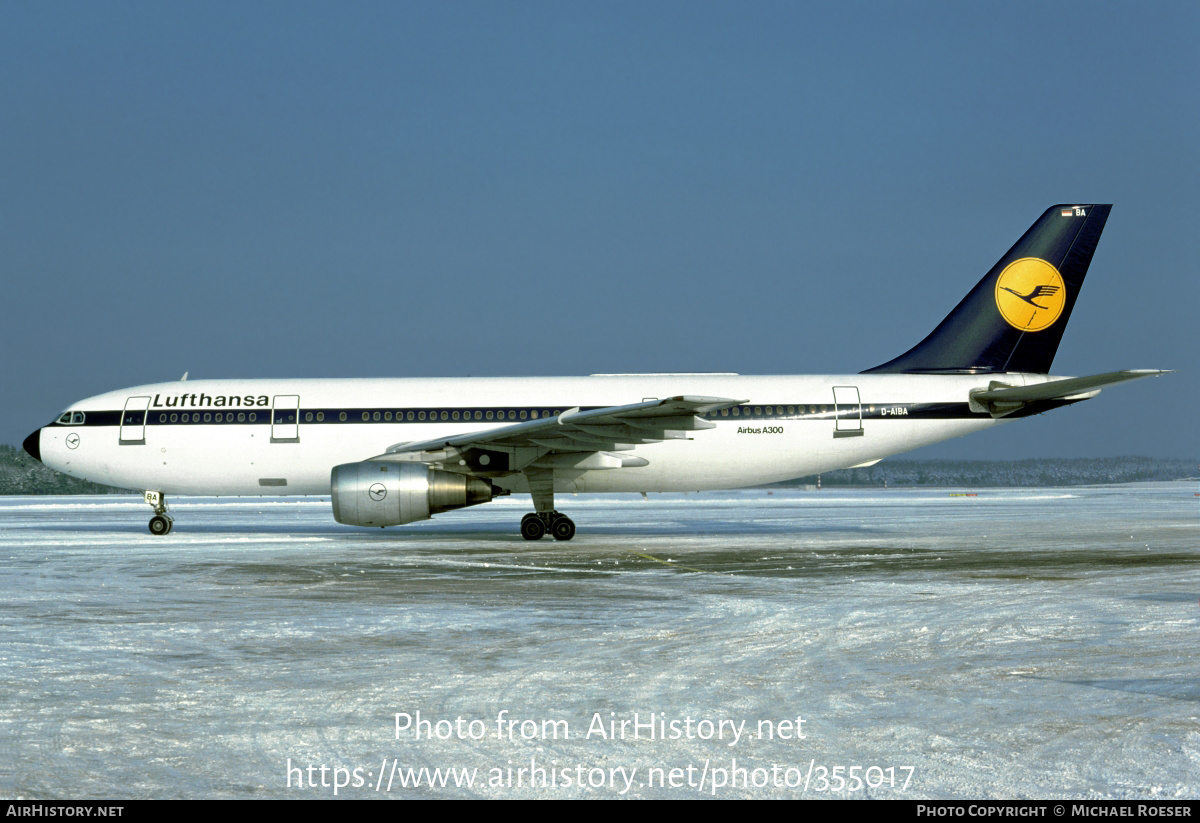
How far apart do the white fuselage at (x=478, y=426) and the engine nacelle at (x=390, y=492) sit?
2.45m

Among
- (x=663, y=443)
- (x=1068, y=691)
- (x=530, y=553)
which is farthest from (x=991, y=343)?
(x=1068, y=691)

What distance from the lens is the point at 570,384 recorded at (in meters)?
21.2

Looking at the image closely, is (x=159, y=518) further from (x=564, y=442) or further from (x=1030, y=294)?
(x=1030, y=294)

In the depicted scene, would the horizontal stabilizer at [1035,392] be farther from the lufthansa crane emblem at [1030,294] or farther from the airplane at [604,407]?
the lufthansa crane emblem at [1030,294]

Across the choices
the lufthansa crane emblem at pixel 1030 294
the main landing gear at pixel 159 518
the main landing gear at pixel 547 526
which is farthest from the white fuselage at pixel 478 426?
the lufthansa crane emblem at pixel 1030 294

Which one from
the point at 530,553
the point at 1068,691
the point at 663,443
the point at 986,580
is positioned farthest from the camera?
the point at 663,443

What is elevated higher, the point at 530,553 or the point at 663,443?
the point at 663,443

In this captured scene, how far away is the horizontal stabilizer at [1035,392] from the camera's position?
60.8ft

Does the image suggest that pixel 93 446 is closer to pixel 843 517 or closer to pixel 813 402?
pixel 813 402

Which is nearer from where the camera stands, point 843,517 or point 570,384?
point 570,384

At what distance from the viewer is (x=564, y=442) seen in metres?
18.9

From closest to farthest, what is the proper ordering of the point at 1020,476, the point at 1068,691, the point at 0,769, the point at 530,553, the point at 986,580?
the point at 0,769 < the point at 1068,691 < the point at 986,580 < the point at 530,553 < the point at 1020,476

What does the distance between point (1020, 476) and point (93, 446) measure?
72.2m

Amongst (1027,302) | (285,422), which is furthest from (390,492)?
(1027,302)
